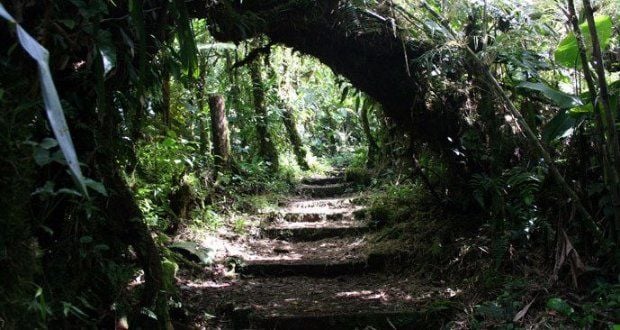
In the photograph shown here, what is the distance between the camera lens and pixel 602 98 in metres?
3.15

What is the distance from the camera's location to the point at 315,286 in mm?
4703

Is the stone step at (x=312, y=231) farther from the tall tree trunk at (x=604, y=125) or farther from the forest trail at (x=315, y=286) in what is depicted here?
the tall tree trunk at (x=604, y=125)

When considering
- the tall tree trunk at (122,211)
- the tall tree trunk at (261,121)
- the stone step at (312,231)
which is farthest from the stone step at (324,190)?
the tall tree trunk at (122,211)

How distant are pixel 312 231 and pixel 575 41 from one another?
12.3ft

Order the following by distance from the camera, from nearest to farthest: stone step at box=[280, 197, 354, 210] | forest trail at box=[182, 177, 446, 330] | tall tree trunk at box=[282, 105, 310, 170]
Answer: forest trail at box=[182, 177, 446, 330] → stone step at box=[280, 197, 354, 210] → tall tree trunk at box=[282, 105, 310, 170]

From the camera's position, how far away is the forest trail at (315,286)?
3.74m

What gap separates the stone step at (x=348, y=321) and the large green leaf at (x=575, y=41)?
6.74 ft

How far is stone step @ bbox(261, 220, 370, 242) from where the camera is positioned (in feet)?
20.1

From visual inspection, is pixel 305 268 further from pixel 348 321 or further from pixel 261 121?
pixel 261 121

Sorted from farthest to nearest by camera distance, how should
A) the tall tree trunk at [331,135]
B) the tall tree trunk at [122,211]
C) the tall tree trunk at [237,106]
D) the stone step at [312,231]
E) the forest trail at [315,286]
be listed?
the tall tree trunk at [331,135] → the tall tree trunk at [237,106] → the stone step at [312,231] → the forest trail at [315,286] → the tall tree trunk at [122,211]

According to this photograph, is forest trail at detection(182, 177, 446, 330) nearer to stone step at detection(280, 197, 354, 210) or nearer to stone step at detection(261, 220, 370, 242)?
stone step at detection(261, 220, 370, 242)

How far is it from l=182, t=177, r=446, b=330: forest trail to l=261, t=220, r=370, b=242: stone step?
0.04ft

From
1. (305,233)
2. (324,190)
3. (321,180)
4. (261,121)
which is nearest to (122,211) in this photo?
(305,233)

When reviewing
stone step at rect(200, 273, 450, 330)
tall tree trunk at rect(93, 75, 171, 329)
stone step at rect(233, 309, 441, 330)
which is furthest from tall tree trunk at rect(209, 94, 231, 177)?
tall tree trunk at rect(93, 75, 171, 329)
